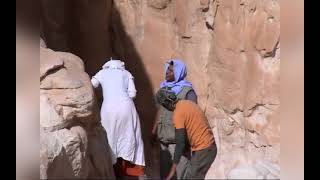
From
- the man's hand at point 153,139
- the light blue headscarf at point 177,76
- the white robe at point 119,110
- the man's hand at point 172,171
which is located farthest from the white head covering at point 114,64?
the man's hand at point 172,171

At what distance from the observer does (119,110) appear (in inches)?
85.4

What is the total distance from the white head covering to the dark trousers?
21.4 inches

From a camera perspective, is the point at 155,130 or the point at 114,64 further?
the point at 155,130

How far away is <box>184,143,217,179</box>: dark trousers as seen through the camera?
94.4 inches

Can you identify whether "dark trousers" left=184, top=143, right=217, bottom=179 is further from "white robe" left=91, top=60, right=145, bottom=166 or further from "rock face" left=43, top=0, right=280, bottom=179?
"white robe" left=91, top=60, right=145, bottom=166

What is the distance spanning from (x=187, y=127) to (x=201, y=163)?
0.19 m

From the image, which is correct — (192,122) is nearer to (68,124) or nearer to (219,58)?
(219,58)

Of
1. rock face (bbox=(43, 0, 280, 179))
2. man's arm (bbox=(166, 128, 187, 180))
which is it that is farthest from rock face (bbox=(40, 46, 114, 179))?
man's arm (bbox=(166, 128, 187, 180))

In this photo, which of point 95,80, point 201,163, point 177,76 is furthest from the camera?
point 201,163

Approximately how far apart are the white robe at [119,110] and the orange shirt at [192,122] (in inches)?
9.3

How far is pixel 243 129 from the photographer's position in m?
2.65

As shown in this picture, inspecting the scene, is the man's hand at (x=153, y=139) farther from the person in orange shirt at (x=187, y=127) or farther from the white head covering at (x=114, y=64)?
the white head covering at (x=114, y=64)

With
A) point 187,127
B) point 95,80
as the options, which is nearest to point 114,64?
point 95,80
